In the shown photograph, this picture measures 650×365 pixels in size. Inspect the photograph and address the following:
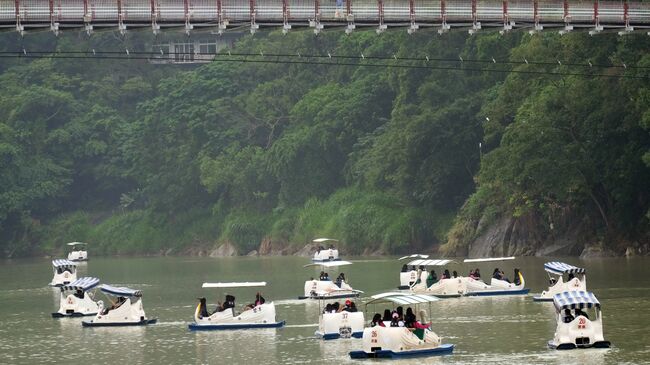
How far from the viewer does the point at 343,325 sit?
59906 mm

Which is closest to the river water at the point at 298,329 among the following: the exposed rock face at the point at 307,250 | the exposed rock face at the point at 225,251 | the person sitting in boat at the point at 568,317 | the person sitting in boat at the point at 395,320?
the person sitting in boat at the point at 568,317

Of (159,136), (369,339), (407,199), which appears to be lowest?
(369,339)

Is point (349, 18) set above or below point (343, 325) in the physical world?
above

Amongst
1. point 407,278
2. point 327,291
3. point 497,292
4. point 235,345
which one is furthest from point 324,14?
point 235,345

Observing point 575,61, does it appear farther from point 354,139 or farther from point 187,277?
point 354,139

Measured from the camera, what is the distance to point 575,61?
103750mm

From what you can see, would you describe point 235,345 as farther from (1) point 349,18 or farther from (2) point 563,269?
(1) point 349,18

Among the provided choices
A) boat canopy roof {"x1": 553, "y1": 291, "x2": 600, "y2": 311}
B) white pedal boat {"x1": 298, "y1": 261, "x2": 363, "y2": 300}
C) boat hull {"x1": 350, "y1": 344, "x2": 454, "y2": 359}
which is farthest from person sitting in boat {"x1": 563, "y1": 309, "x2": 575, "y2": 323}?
white pedal boat {"x1": 298, "y1": 261, "x2": 363, "y2": 300}

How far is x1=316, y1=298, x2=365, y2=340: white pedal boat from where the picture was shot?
59.8 m

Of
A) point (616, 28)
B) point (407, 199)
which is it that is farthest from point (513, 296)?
point (407, 199)

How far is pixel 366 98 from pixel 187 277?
38.8 metres

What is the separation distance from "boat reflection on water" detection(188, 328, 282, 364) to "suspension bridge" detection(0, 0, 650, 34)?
58.0ft

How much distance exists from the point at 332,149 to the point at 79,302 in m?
71.2

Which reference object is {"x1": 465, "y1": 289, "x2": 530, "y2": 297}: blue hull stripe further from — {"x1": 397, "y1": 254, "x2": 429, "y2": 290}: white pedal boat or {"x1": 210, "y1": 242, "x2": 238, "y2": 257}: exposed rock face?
{"x1": 210, "y1": 242, "x2": 238, "y2": 257}: exposed rock face
